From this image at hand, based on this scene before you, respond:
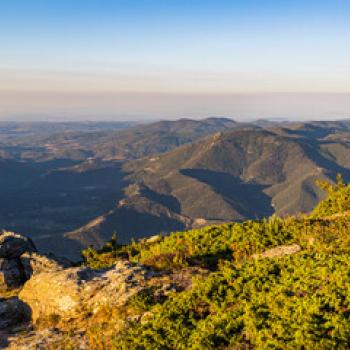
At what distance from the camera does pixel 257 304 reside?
51.4 feet

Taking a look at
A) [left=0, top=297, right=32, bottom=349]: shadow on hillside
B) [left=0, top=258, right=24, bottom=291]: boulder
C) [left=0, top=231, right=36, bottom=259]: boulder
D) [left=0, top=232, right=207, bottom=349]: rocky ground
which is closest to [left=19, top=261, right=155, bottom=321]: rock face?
[left=0, top=232, right=207, bottom=349]: rocky ground

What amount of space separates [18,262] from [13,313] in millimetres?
11745

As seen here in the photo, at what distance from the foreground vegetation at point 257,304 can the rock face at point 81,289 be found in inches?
56.4

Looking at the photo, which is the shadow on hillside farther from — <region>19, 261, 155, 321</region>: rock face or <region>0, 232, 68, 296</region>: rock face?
<region>0, 232, 68, 296</region>: rock face

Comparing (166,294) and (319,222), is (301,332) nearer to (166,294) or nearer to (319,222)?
(166,294)

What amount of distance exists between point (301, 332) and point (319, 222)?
15.9 m

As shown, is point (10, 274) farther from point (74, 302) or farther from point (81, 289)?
point (74, 302)

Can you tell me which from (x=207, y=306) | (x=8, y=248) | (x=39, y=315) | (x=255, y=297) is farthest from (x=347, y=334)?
(x=8, y=248)

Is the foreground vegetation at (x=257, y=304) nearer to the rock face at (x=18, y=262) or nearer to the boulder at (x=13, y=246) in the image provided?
the rock face at (x=18, y=262)

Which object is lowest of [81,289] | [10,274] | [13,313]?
[10,274]

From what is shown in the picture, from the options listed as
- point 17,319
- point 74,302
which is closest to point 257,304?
point 74,302

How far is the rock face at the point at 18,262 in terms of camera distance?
3008 centimetres

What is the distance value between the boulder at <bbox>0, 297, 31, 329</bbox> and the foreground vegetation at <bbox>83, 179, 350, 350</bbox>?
23.8ft

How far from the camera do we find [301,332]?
42.3 feet
